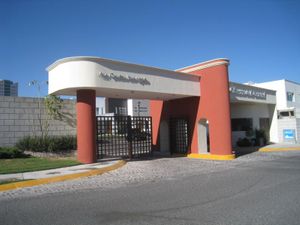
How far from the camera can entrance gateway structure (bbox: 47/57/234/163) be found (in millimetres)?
13812

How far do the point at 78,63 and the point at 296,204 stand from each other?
1095 centimetres

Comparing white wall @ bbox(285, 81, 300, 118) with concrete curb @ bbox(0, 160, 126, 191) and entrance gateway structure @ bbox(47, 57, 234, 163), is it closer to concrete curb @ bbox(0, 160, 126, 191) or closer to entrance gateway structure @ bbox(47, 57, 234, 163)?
entrance gateway structure @ bbox(47, 57, 234, 163)

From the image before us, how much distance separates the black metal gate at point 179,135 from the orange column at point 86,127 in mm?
7667

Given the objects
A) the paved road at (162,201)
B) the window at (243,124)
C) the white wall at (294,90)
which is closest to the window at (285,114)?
the white wall at (294,90)

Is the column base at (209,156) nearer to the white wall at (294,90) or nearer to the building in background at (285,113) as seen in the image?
the building in background at (285,113)

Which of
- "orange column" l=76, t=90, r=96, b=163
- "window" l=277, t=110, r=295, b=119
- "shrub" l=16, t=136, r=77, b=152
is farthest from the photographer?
"window" l=277, t=110, r=295, b=119

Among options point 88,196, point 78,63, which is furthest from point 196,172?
point 78,63

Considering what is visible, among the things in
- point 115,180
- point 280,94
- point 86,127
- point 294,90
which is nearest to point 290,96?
point 294,90

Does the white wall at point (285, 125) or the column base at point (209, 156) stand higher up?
the white wall at point (285, 125)

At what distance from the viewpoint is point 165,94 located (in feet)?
56.8

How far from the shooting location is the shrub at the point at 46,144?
53.7ft

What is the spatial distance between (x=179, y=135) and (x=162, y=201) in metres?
13.3

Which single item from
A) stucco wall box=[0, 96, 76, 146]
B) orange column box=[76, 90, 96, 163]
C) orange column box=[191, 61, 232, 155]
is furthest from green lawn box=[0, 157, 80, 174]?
orange column box=[191, 61, 232, 155]

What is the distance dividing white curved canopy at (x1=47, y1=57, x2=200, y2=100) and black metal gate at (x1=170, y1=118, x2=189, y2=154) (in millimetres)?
3503
